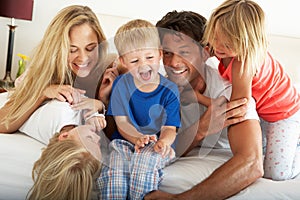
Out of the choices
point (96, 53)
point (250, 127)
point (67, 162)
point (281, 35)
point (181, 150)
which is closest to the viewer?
point (67, 162)

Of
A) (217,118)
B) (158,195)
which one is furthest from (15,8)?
(158,195)

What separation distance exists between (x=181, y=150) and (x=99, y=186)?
0.36 metres

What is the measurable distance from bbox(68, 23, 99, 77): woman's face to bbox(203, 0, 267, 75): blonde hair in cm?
48

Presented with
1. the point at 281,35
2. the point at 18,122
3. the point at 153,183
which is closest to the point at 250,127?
the point at 153,183

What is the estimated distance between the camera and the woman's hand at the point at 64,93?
184 centimetres

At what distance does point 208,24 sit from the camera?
1.79m

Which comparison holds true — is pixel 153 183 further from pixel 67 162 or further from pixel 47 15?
pixel 47 15

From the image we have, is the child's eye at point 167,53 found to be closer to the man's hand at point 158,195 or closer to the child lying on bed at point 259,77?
the child lying on bed at point 259,77

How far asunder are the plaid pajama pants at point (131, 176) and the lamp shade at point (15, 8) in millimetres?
1662

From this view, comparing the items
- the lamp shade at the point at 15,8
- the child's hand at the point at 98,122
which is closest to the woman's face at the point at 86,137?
the child's hand at the point at 98,122

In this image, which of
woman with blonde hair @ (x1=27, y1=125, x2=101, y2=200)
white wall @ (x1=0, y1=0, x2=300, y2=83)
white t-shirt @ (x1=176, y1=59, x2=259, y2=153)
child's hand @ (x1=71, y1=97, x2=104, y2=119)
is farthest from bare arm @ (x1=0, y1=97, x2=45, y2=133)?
white wall @ (x1=0, y1=0, x2=300, y2=83)

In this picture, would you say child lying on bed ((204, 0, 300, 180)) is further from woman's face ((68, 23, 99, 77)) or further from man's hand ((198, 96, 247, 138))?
woman's face ((68, 23, 99, 77))

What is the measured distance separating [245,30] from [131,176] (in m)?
0.60

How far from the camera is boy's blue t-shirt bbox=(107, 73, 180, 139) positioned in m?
1.72
